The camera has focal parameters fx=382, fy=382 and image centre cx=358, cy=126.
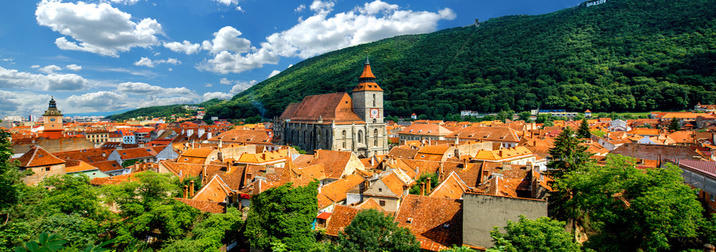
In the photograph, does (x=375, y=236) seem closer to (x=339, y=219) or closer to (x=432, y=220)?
(x=432, y=220)

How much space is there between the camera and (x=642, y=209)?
18344mm

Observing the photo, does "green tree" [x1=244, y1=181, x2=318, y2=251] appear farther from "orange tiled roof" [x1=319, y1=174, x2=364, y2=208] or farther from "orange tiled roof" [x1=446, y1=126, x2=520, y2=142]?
"orange tiled roof" [x1=446, y1=126, x2=520, y2=142]

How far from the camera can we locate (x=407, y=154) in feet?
171

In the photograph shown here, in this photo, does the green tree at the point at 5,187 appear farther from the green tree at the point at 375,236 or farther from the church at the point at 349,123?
the church at the point at 349,123

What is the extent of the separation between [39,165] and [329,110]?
4483cm

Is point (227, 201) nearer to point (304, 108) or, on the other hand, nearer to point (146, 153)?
point (146, 153)

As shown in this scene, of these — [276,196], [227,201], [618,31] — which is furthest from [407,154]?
[618,31]

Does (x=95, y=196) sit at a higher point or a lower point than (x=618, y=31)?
lower

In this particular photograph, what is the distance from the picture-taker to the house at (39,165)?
3744 centimetres

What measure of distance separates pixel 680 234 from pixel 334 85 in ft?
599

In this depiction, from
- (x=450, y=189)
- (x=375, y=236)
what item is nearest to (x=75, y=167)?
(x=375, y=236)

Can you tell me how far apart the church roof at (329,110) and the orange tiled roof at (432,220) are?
4529 cm

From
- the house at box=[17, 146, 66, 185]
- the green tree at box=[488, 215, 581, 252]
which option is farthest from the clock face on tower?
the green tree at box=[488, 215, 581, 252]

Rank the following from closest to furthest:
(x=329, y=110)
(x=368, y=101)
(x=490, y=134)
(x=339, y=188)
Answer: (x=339, y=188), (x=329, y=110), (x=368, y=101), (x=490, y=134)
